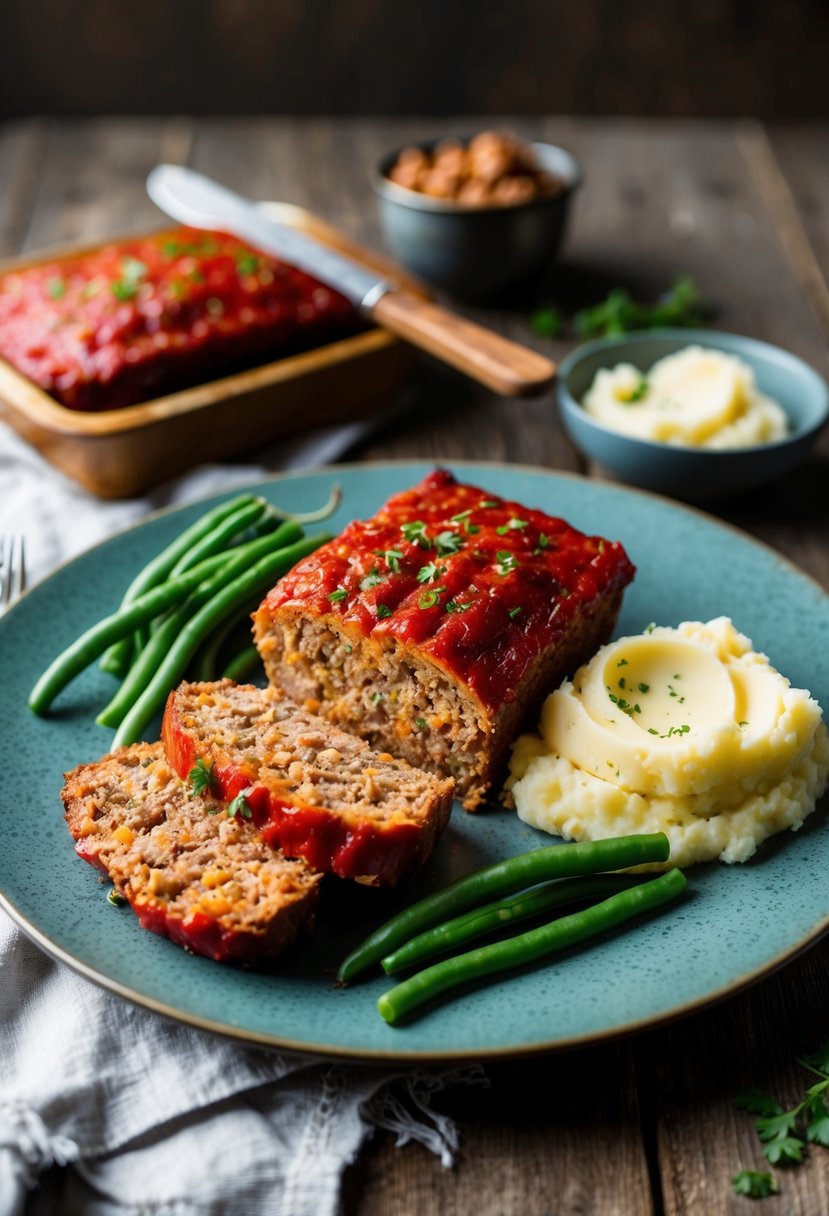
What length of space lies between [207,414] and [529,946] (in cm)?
383

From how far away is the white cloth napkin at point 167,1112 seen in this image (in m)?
3.43

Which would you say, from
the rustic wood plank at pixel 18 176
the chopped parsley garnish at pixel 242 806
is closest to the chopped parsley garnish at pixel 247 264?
the rustic wood plank at pixel 18 176

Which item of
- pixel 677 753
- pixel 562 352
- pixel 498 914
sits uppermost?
pixel 677 753

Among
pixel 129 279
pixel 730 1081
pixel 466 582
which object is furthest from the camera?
pixel 129 279

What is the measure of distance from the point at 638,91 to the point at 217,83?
4677 mm

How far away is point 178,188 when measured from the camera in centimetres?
829

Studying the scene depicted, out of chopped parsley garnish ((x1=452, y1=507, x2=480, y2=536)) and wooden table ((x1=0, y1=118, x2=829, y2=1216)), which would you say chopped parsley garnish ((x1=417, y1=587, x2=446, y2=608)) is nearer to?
chopped parsley garnish ((x1=452, y1=507, x2=480, y2=536))

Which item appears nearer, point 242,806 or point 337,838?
point 337,838

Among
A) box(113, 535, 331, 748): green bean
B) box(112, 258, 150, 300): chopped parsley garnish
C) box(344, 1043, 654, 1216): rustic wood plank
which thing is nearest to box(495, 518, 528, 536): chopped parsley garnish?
box(113, 535, 331, 748): green bean

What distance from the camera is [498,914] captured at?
3971 millimetres

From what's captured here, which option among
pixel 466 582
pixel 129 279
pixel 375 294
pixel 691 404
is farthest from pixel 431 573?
pixel 129 279

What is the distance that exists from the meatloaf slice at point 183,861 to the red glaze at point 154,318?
2821 mm

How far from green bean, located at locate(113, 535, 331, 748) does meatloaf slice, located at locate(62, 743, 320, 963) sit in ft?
0.87

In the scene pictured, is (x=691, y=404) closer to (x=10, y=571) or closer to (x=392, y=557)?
(x=392, y=557)
